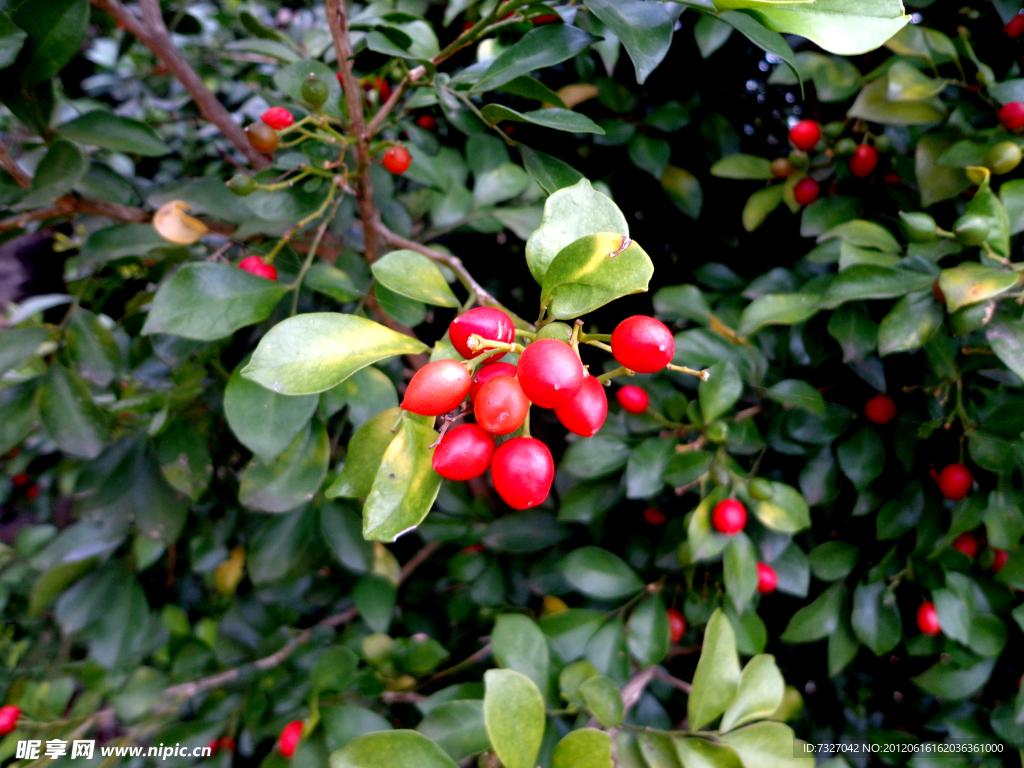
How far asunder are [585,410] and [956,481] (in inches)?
29.5

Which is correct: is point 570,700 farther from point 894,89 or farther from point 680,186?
point 894,89

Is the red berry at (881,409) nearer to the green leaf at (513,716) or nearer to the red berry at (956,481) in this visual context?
the red berry at (956,481)

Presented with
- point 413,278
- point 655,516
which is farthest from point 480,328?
point 655,516

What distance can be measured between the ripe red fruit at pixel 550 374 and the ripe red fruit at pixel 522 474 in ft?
0.18

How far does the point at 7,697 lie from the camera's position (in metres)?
1.45

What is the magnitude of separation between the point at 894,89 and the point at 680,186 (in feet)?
1.11

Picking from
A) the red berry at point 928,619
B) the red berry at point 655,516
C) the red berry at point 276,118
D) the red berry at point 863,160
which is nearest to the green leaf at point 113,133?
the red berry at point 276,118

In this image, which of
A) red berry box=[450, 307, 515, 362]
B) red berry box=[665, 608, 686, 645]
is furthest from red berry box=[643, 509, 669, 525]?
red berry box=[450, 307, 515, 362]

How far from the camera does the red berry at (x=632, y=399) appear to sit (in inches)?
34.6

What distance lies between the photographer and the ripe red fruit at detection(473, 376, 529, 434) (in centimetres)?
40

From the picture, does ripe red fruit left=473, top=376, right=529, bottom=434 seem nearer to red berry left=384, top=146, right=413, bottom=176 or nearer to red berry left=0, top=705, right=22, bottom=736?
red berry left=384, top=146, right=413, bottom=176

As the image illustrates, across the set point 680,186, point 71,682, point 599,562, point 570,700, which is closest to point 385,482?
point 570,700

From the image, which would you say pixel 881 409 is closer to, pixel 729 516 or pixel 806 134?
pixel 729 516

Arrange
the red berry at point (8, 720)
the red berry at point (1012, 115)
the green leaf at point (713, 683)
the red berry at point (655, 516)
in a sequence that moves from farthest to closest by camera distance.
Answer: the red berry at point (8, 720) < the red berry at point (655, 516) < the red berry at point (1012, 115) < the green leaf at point (713, 683)
